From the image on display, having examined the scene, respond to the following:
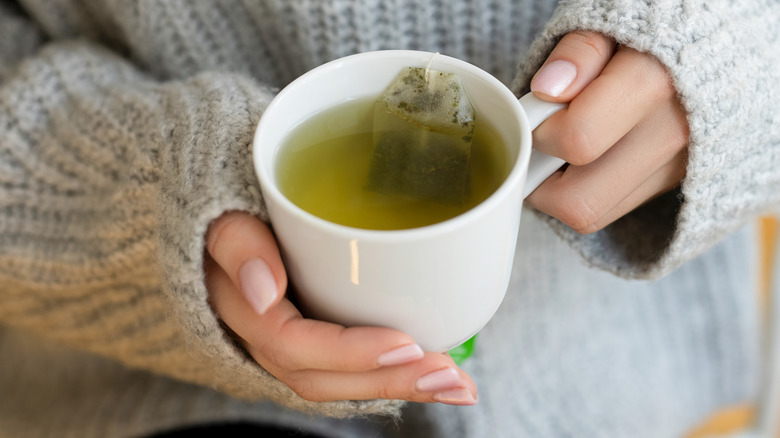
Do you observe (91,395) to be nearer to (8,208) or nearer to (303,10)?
(8,208)

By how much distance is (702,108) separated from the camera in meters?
0.45

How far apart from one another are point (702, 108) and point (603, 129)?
0.26 feet

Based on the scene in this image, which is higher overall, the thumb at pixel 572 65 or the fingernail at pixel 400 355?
the thumb at pixel 572 65

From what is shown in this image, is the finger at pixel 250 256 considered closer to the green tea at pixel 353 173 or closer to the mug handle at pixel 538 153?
the green tea at pixel 353 173

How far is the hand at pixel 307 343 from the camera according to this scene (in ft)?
1.31

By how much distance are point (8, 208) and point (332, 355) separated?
0.44 metres

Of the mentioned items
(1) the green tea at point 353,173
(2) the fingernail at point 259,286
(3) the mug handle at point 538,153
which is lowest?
(2) the fingernail at point 259,286

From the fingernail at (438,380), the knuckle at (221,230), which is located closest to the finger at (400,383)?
the fingernail at (438,380)

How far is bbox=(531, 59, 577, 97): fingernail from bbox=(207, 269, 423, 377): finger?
19 cm

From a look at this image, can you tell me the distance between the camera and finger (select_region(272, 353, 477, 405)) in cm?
42

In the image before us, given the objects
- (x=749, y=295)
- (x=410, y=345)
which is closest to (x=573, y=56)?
(x=410, y=345)

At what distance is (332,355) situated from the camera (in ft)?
1.34

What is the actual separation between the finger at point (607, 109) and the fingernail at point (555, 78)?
1 centimetres

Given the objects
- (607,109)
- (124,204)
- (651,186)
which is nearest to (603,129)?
(607,109)
